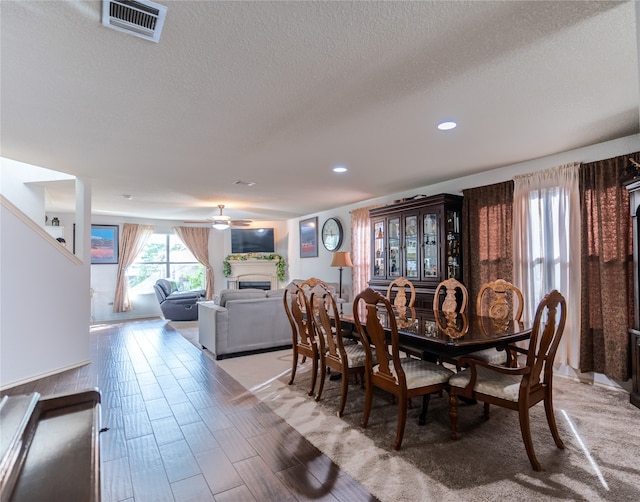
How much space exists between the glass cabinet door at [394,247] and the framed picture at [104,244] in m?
6.55

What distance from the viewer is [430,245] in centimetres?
488

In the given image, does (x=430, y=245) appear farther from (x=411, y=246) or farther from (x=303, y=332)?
(x=303, y=332)

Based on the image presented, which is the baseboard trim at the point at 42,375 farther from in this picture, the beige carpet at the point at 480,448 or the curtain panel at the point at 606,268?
the curtain panel at the point at 606,268

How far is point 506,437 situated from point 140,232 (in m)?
8.56

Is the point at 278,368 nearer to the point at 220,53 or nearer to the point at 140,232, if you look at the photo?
the point at 220,53

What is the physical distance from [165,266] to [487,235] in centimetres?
772

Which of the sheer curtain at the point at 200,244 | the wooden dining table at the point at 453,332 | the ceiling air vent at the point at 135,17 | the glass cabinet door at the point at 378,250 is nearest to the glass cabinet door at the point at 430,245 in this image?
the glass cabinet door at the point at 378,250

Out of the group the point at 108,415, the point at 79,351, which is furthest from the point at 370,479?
the point at 79,351

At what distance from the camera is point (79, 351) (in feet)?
14.6

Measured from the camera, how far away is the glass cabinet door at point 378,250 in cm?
573

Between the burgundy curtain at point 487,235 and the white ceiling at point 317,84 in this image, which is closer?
the white ceiling at point 317,84

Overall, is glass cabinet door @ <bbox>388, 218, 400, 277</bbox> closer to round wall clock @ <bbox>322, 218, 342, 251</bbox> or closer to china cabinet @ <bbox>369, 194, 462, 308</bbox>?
china cabinet @ <bbox>369, 194, 462, 308</bbox>

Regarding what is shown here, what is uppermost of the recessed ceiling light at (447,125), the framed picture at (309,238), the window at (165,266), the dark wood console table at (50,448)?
the recessed ceiling light at (447,125)

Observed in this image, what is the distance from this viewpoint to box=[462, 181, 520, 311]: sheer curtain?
4273 millimetres
